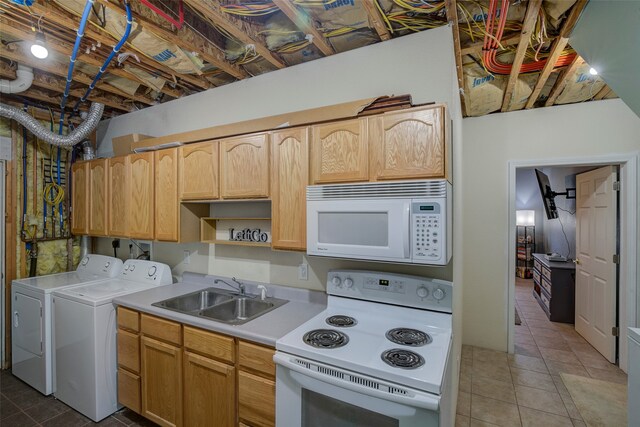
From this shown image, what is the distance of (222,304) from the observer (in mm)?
2299

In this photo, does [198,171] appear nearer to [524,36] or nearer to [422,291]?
[422,291]

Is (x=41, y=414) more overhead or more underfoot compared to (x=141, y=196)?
more underfoot

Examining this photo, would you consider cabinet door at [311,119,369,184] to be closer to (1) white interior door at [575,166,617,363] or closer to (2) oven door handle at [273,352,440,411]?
(2) oven door handle at [273,352,440,411]

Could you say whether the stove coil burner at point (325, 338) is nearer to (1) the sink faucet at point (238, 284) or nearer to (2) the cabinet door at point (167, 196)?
(1) the sink faucet at point (238, 284)

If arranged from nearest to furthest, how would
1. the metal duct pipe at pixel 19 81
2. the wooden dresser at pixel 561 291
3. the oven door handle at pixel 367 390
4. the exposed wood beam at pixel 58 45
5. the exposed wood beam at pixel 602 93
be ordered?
the oven door handle at pixel 367 390
the exposed wood beam at pixel 58 45
the metal duct pipe at pixel 19 81
the exposed wood beam at pixel 602 93
the wooden dresser at pixel 561 291

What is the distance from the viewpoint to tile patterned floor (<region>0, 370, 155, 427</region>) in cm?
223

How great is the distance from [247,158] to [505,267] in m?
3.01

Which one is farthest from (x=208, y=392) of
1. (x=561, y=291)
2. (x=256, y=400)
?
(x=561, y=291)

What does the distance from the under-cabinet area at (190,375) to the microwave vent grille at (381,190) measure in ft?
3.05

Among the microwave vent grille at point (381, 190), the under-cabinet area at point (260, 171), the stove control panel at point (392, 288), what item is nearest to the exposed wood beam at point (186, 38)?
the under-cabinet area at point (260, 171)

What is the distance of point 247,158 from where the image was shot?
210 centimetres

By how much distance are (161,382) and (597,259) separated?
4392mm

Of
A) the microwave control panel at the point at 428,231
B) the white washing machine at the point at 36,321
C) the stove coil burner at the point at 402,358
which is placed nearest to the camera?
the stove coil burner at the point at 402,358

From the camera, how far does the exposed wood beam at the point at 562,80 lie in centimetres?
224
